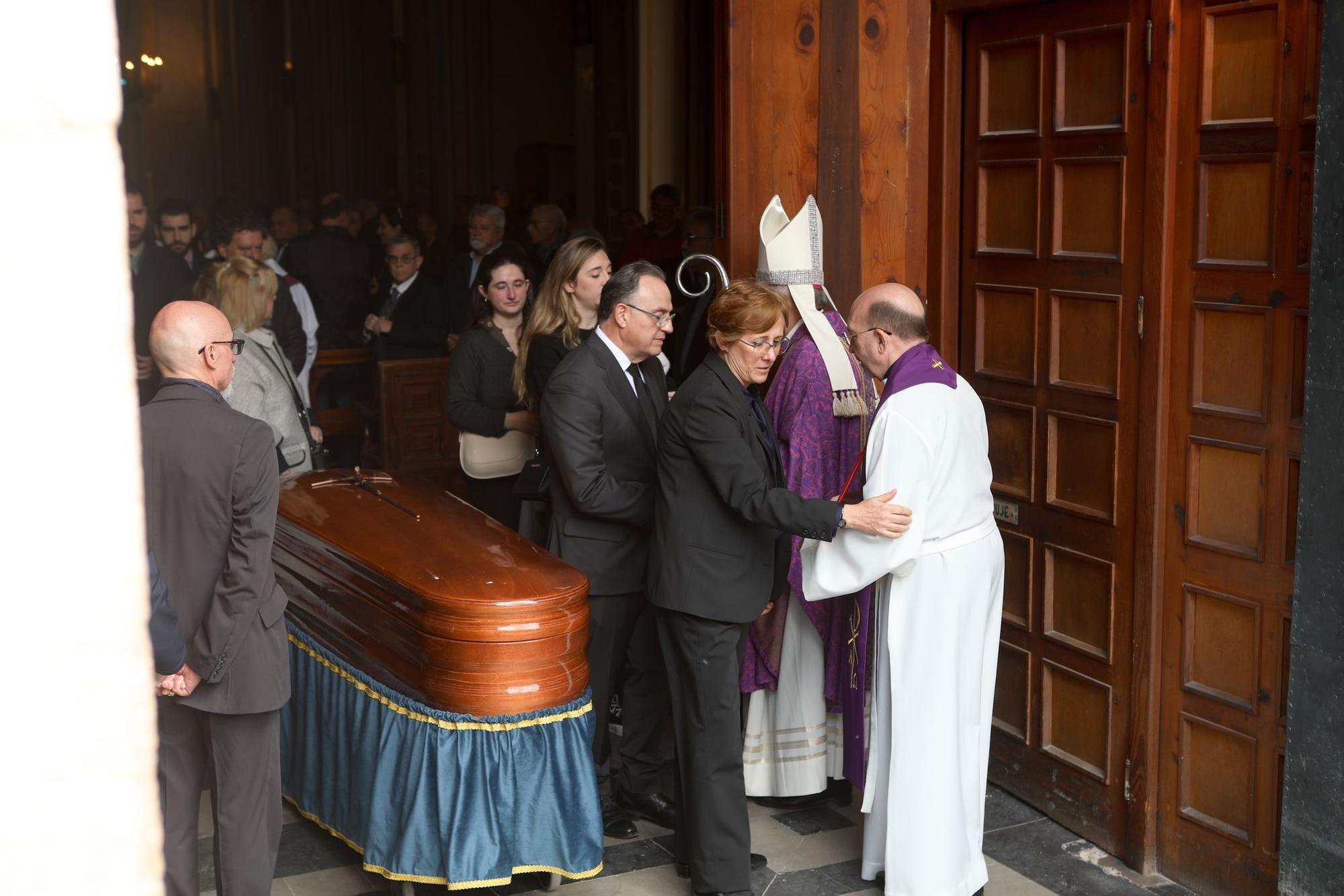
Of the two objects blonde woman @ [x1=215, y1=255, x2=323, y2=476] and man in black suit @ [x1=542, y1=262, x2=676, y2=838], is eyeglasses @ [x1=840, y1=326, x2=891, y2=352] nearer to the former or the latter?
man in black suit @ [x1=542, y1=262, x2=676, y2=838]

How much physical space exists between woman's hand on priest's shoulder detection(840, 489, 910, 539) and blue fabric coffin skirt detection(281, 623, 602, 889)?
2.85 feet

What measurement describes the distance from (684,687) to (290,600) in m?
1.34

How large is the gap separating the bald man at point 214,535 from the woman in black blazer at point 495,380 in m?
1.71

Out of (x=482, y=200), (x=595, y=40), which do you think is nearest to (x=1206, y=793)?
(x=482, y=200)

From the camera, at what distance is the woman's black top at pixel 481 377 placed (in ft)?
17.0

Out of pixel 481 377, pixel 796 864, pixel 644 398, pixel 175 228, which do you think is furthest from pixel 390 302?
pixel 796 864

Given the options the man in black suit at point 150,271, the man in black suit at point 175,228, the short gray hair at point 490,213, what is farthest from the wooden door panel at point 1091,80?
the man in black suit at point 175,228

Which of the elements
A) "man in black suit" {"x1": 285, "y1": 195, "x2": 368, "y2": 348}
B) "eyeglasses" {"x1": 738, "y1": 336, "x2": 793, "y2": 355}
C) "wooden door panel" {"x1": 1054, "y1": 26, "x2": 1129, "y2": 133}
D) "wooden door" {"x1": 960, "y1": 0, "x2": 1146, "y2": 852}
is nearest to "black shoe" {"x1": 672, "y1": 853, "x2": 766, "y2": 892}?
"wooden door" {"x1": 960, "y1": 0, "x2": 1146, "y2": 852}

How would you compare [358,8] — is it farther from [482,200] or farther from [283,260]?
[283,260]

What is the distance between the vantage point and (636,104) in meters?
11.7

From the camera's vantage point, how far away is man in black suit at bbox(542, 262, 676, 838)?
13.9ft

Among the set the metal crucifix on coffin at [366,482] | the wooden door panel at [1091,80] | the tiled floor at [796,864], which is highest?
the wooden door panel at [1091,80]

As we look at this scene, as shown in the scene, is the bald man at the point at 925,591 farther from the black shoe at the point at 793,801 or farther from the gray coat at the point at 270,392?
the gray coat at the point at 270,392

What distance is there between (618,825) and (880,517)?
1.45 meters
